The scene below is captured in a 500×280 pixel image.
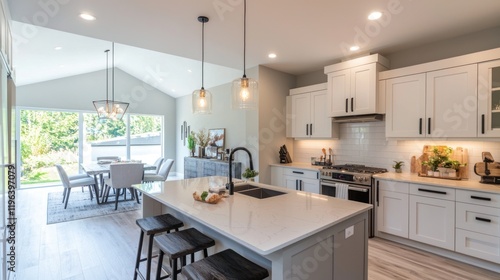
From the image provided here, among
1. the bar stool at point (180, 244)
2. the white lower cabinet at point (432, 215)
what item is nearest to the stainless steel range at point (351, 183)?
the white lower cabinet at point (432, 215)

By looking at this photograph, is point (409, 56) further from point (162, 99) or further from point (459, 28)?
point (162, 99)

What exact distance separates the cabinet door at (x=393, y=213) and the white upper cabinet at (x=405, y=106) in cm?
87

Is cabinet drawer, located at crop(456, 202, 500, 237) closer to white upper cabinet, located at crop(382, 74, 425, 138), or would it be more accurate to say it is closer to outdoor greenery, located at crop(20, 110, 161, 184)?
white upper cabinet, located at crop(382, 74, 425, 138)

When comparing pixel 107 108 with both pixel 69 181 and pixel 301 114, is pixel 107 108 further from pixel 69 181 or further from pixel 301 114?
pixel 301 114

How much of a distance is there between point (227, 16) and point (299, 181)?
2.88m

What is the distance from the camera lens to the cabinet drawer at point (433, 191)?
2869mm

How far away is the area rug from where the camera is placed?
4.52m

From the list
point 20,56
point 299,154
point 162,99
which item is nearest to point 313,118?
point 299,154

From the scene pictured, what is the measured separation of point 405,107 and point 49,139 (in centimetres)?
870

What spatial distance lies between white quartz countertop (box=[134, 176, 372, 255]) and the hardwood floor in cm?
115

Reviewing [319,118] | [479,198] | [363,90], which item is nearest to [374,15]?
[363,90]

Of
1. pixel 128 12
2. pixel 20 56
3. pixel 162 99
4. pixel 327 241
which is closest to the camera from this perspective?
pixel 327 241

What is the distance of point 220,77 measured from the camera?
6.57 meters

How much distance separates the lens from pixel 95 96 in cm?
769
